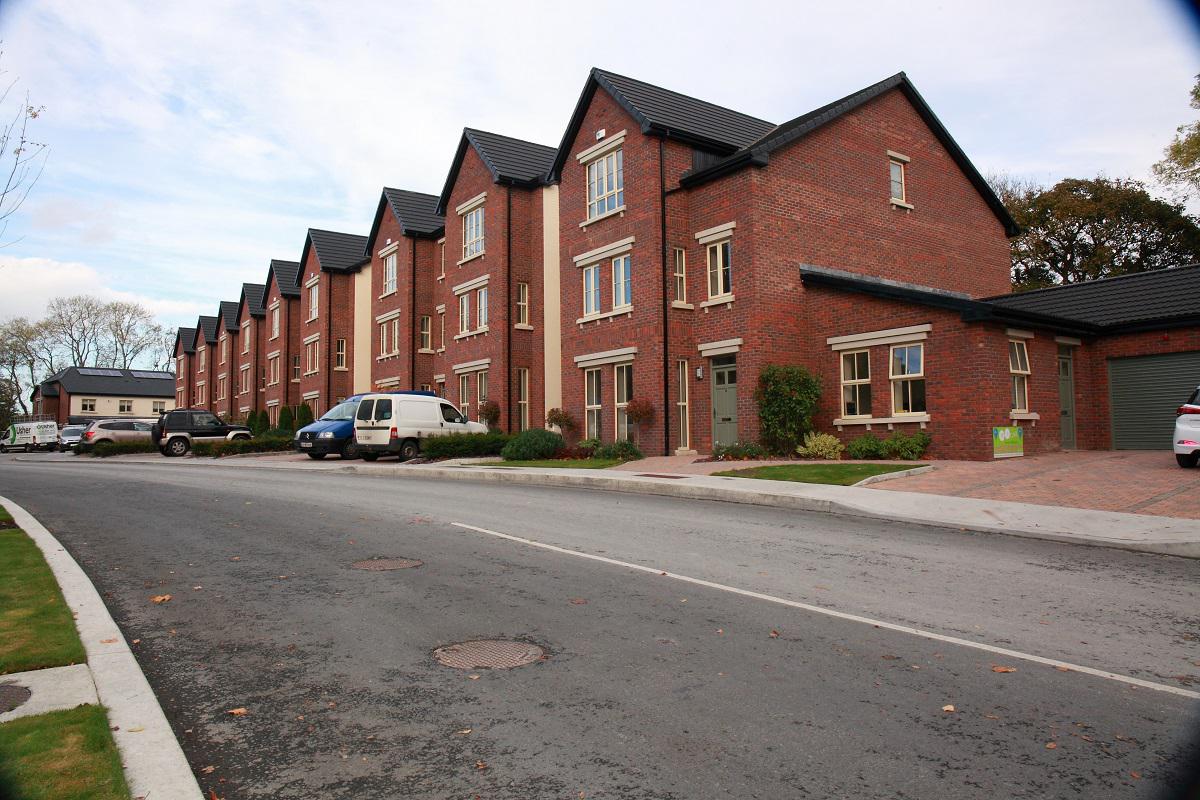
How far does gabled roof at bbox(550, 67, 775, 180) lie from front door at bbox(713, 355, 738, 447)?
22.0 feet

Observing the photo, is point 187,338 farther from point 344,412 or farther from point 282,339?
point 344,412

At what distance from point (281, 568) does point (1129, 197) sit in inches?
1622

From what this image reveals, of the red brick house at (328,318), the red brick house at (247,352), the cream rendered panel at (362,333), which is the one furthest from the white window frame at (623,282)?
the red brick house at (247,352)

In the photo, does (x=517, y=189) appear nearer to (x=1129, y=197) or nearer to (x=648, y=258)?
(x=648, y=258)

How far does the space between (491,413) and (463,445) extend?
4.05m

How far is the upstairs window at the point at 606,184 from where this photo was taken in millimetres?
24347

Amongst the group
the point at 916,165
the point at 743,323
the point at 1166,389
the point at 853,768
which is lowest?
the point at 853,768

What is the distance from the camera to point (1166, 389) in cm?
2003

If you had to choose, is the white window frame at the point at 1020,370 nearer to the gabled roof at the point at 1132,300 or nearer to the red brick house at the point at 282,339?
the gabled roof at the point at 1132,300

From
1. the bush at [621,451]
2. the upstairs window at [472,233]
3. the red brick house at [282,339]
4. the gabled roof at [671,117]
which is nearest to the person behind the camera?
the bush at [621,451]

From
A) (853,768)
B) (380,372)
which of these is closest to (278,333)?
(380,372)

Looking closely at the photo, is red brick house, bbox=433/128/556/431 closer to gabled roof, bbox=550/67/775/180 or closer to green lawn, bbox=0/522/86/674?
gabled roof, bbox=550/67/775/180

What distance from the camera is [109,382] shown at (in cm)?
8600

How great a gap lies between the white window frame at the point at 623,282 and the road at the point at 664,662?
570 inches
